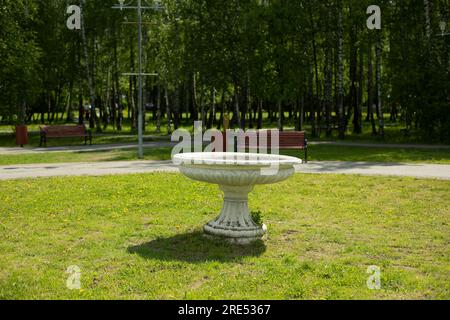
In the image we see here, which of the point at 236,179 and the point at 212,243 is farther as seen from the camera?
the point at 212,243

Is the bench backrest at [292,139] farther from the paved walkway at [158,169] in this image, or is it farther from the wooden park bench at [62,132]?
the wooden park bench at [62,132]

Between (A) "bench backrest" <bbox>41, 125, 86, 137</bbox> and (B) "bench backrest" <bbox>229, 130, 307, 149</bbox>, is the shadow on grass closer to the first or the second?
(B) "bench backrest" <bbox>229, 130, 307, 149</bbox>

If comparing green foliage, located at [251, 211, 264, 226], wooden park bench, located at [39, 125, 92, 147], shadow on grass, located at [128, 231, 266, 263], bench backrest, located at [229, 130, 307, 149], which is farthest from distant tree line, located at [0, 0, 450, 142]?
shadow on grass, located at [128, 231, 266, 263]

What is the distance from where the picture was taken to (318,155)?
19.2 meters

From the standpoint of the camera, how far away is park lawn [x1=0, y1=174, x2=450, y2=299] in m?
5.62

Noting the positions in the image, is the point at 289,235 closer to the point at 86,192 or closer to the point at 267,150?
the point at 86,192

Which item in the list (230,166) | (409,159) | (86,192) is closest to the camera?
(230,166)

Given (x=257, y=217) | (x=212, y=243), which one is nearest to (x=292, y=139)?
(x=257, y=217)

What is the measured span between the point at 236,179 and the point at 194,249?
44.1 inches

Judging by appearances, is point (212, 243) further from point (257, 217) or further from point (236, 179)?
point (257, 217)

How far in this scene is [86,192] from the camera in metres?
11.2

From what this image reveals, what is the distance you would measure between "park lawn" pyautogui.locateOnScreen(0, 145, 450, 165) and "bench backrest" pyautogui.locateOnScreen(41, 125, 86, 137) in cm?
415
